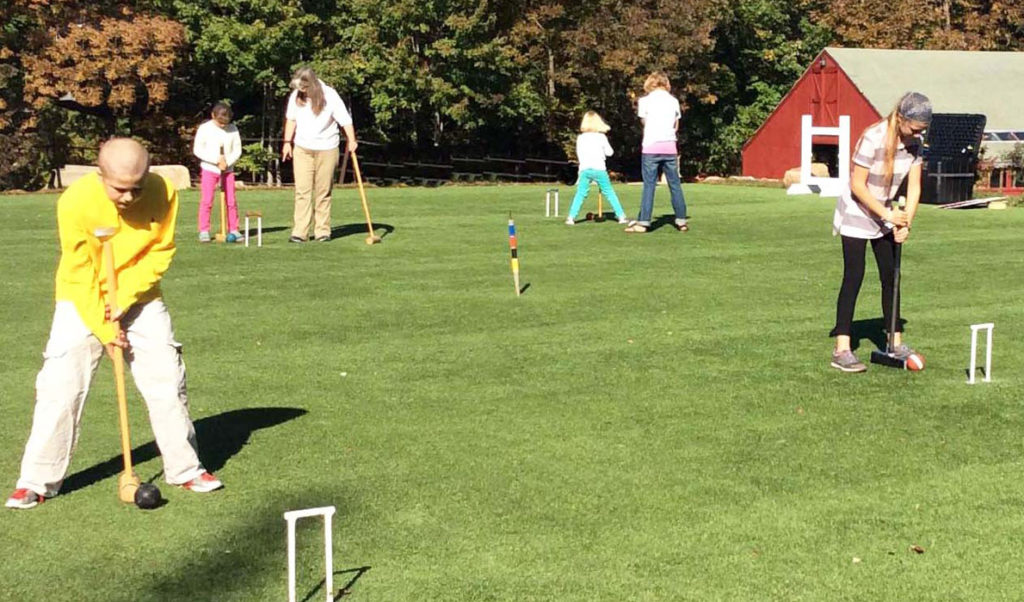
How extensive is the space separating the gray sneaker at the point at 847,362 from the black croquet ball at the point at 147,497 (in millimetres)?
4740

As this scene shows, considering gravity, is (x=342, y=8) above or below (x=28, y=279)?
above

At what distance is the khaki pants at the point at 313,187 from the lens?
15.3 m

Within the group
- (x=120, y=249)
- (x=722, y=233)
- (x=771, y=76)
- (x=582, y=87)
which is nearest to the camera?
(x=120, y=249)

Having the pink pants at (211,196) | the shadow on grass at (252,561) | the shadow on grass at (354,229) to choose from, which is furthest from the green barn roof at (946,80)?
the shadow on grass at (252,561)

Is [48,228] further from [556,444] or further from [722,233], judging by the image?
[556,444]

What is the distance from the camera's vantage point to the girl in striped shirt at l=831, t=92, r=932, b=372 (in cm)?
825

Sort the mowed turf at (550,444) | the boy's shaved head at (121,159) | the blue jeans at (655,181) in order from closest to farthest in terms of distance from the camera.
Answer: the mowed turf at (550,444) < the boy's shaved head at (121,159) < the blue jeans at (655,181)

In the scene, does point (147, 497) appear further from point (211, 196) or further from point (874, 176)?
point (211, 196)

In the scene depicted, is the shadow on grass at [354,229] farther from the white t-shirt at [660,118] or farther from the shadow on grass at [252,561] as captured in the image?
the shadow on grass at [252,561]

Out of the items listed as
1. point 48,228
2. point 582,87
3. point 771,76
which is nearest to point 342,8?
point 582,87

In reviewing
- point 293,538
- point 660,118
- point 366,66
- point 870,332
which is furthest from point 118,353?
point 366,66

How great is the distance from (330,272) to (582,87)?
3090 cm

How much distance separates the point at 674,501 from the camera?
19.4 ft

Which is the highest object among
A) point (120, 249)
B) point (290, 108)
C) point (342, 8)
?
point (342, 8)
